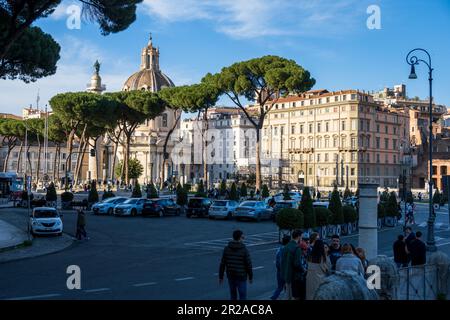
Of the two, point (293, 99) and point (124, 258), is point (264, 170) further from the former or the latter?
point (124, 258)

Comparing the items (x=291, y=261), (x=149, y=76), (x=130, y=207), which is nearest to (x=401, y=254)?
(x=291, y=261)

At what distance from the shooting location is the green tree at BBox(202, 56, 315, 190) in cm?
4975

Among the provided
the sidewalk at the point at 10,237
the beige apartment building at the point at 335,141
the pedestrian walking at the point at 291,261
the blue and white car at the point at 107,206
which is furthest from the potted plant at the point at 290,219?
the beige apartment building at the point at 335,141

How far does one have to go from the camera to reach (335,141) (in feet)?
279

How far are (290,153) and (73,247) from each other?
7345cm

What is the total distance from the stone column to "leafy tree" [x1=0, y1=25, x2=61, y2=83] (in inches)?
713

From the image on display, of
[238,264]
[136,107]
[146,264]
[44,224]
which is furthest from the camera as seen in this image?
[136,107]

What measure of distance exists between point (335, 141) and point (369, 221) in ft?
239

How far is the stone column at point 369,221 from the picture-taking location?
13578 millimetres

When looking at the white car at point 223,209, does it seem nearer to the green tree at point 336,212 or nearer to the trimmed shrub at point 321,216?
the green tree at point 336,212

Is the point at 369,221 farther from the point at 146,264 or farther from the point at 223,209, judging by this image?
the point at 223,209

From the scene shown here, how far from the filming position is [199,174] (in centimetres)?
12112
